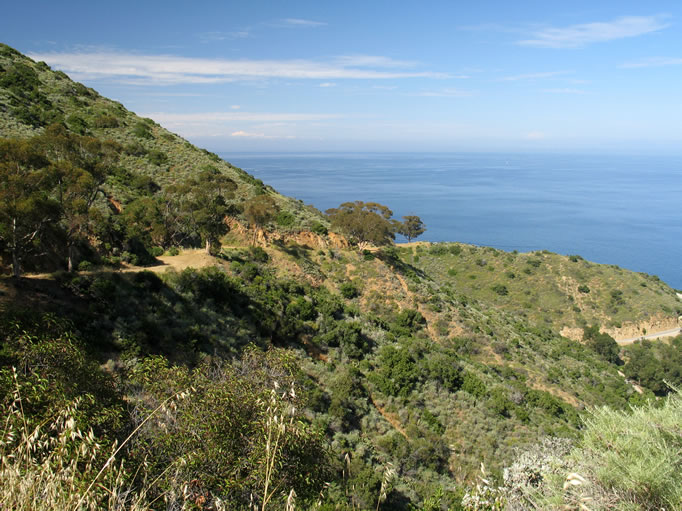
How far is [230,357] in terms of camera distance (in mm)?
14539

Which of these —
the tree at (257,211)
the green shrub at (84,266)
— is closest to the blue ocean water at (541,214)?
the tree at (257,211)

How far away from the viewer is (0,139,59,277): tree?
11930mm

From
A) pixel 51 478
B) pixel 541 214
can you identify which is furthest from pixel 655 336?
pixel 541 214

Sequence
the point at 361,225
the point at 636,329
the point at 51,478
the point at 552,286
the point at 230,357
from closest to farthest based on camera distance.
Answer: the point at 51,478 < the point at 230,357 < the point at 361,225 < the point at 636,329 < the point at 552,286

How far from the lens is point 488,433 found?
56.7 feet

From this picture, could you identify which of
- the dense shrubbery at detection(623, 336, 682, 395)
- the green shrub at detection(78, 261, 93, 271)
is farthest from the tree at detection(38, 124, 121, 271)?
the dense shrubbery at detection(623, 336, 682, 395)

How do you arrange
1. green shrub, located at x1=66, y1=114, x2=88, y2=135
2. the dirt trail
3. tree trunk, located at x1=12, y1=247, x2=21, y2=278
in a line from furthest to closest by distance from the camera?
1. green shrub, located at x1=66, y1=114, x2=88, y2=135
2. the dirt trail
3. tree trunk, located at x1=12, y1=247, x2=21, y2=278

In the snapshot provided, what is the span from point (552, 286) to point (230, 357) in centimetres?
4875

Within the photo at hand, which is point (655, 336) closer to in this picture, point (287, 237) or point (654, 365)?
point (654, 365)

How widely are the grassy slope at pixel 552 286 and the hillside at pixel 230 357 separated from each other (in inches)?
254

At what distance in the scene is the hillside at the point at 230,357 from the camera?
6.04m

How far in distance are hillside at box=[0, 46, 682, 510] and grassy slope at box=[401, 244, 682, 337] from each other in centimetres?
646

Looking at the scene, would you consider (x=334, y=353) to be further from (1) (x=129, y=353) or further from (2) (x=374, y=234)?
(2) (x=374, y=234)

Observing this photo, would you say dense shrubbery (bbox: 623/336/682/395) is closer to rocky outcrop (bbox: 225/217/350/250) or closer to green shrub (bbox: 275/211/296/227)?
rocky outcrop (bbox: 225/217/350/250)
